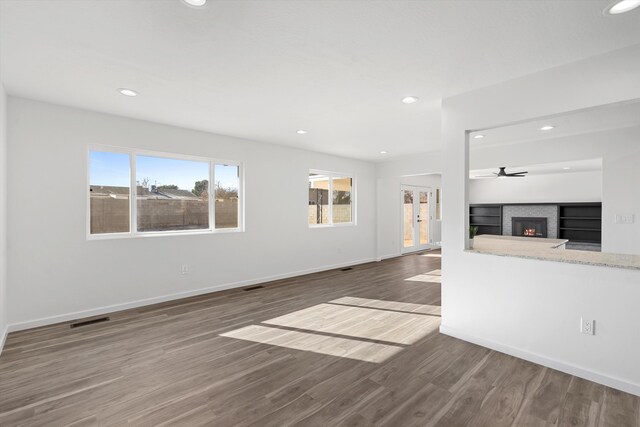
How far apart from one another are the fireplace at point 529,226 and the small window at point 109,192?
10.5 metres

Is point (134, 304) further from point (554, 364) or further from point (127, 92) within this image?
point (554, 364)

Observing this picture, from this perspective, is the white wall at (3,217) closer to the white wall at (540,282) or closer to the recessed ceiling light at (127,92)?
the recessed ceiling light at (127,92)

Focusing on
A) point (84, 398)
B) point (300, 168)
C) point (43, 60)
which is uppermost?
point (43, 60)

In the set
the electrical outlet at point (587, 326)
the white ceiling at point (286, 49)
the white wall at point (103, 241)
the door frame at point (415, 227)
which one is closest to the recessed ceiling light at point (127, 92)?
the white ceiling at point (286, 49)

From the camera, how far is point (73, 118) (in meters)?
3.64

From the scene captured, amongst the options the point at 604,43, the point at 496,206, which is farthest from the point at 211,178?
the point at 496,206

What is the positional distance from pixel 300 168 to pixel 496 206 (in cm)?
769

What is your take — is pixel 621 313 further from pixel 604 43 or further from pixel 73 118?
pixel 73 118

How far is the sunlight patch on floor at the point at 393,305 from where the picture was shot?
4.01 meters

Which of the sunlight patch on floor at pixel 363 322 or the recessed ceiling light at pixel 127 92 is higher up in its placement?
the recessed ceiling light at pixel 127 92

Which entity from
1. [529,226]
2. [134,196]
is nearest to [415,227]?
[529,226]

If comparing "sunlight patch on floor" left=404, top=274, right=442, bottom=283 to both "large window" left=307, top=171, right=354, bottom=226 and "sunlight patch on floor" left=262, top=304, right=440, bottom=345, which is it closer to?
"sunlight patch on floor" left=262, top=304, right=440, bottom=345

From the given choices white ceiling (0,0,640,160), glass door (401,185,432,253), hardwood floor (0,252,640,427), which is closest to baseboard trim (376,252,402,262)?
glass door (401,185,432,253)

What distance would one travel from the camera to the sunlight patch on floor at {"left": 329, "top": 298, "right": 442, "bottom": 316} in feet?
13.1
